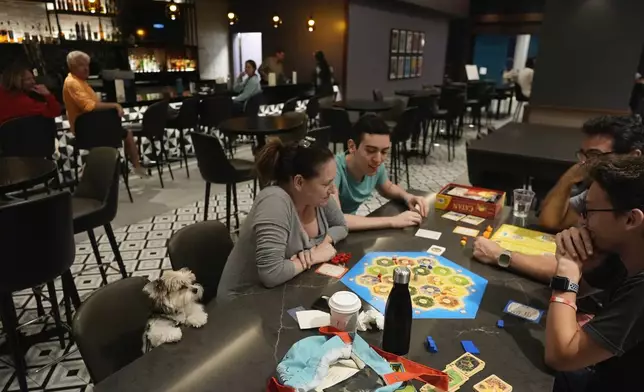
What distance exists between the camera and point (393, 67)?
10594mm

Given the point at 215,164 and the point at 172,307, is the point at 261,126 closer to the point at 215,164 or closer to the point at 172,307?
the point at 215,164

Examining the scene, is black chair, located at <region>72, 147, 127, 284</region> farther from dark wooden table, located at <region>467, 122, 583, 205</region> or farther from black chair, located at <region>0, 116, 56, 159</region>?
dark wooden table, located at <region>467, 122, 583, 205</region>

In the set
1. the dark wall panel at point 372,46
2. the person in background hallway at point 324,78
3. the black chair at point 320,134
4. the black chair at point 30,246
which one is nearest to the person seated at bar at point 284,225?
the black chair at point 30,246

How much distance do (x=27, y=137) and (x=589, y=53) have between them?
266 inches

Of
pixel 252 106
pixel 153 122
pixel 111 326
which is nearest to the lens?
pixel 111 326

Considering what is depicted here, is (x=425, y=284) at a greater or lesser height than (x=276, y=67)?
lesser

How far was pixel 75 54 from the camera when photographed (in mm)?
4559

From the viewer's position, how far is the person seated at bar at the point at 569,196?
1.71m

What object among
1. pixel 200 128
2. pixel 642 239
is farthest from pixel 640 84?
pixel 642 239

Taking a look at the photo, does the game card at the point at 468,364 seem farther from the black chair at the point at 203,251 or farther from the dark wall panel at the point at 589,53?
the dark wall panel at the point at 589,53

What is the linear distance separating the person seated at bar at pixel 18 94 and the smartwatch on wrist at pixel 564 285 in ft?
15.1

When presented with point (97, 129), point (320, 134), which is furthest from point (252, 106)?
point (320, 134)

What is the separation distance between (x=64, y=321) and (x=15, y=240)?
3.50 feet

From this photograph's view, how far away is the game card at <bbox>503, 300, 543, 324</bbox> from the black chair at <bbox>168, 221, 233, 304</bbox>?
1.24 meters
